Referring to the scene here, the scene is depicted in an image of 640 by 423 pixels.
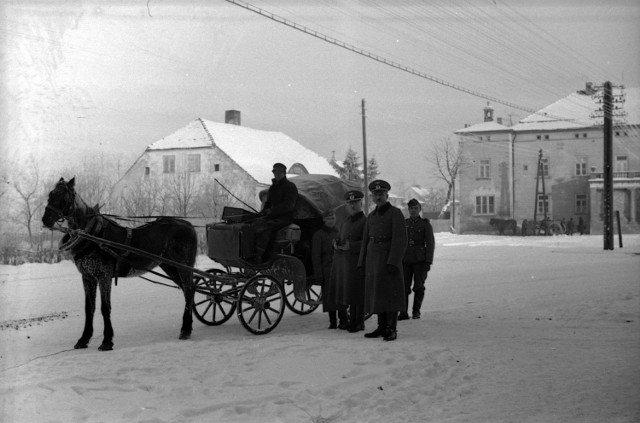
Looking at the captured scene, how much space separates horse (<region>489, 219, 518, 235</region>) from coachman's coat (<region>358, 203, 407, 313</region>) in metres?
41.6

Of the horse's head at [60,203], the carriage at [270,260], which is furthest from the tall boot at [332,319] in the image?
the horse's head at [60,203]

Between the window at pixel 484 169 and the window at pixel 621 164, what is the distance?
959cm

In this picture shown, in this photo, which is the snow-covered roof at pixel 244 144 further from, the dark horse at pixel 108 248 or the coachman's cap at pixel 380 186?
the coachman's cap at pixel 380 186

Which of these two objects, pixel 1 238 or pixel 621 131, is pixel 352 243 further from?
pixel 621 131

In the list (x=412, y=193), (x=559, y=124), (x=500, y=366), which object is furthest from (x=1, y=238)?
(x=412, y=193)

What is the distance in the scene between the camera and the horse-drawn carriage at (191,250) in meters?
7.84

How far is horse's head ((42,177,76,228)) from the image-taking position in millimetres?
7548

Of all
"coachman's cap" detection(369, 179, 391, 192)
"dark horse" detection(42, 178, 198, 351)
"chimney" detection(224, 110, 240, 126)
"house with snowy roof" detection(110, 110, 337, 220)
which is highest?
"chimney" detection(224, 110, 240, 126)

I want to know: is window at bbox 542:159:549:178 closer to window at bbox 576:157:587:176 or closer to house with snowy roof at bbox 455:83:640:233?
house with snowy roof at bbox 455:83:640:233

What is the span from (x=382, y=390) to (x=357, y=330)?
3223mm

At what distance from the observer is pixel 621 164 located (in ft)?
165

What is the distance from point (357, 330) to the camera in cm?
930

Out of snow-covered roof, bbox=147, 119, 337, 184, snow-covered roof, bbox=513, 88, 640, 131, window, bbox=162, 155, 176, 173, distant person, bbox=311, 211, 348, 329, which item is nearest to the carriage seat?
distant person, bbox=311, 211, 348, 329

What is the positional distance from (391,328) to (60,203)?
4423mm
